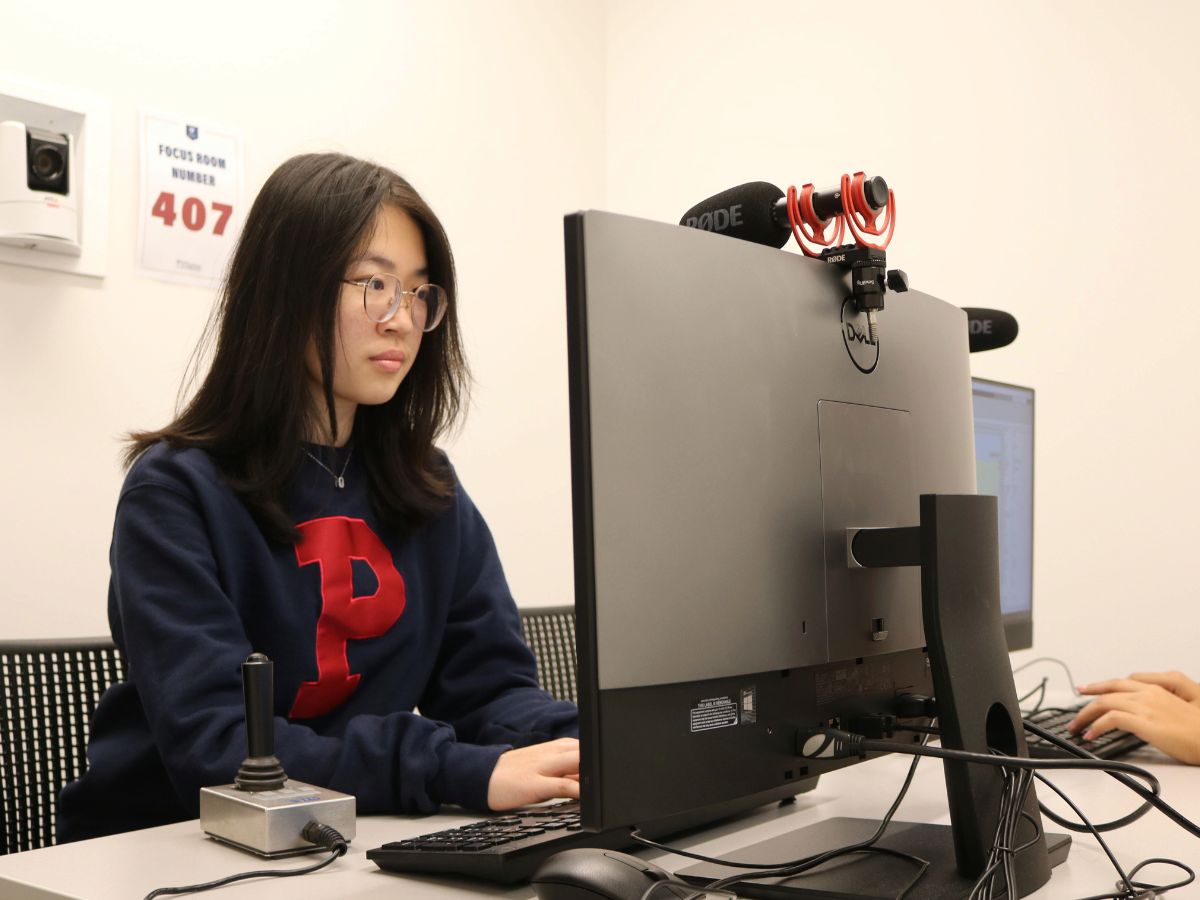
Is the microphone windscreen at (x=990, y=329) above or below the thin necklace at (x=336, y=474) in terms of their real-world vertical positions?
above

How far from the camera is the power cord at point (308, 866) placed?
691mm

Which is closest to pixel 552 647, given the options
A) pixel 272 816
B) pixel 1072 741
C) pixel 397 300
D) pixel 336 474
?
pixel 336 474

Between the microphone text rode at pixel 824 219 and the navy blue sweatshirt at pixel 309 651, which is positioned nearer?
the microphone text rode at pixel 824 219

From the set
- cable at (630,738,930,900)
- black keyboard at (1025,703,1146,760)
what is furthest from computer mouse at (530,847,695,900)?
black keyboard at (1025,703,1146,760)

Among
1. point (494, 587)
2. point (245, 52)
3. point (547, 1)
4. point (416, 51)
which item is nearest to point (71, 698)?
point (494, 587)

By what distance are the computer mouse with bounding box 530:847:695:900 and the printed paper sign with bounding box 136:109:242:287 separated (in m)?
1.50

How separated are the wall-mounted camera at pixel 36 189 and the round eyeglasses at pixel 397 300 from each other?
0.77 metres

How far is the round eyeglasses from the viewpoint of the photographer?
1.24 m

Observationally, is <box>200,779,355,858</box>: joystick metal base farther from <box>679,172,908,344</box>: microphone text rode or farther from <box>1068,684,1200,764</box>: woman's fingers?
<box>1068,684,1200,764</box>: woman's fingers

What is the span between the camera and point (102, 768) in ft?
3.68

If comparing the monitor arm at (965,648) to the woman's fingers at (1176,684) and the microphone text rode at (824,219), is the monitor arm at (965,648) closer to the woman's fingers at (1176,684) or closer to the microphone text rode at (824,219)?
the microphone text rode at (824,219)

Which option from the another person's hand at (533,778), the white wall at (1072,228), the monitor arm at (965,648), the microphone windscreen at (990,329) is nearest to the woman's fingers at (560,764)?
the another person's hand at (533,778)

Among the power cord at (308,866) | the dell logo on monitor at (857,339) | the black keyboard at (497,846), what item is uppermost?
the dell logo on monitor at (857,339)

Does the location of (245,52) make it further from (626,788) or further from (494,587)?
(626,788)
